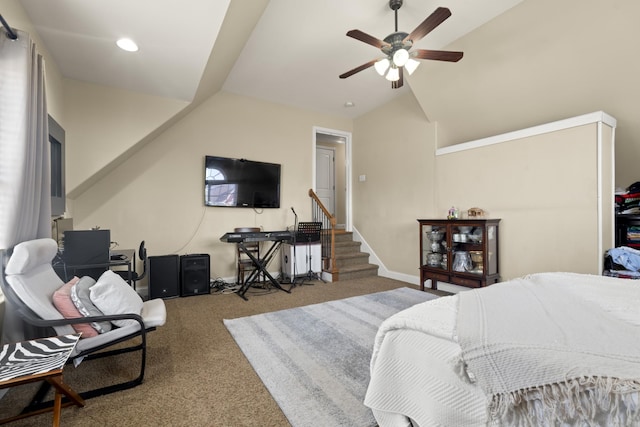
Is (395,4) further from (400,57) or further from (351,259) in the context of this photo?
(351,259)

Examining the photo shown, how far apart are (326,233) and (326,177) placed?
6.12ft

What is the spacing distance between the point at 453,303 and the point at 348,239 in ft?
14.2

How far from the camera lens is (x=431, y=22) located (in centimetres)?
215

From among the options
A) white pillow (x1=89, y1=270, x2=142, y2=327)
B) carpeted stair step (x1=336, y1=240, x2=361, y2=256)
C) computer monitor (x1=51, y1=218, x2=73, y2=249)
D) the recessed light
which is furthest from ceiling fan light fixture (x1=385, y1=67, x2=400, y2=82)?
computer monitor (x1=51, y1=218, x2=73, y2=249)

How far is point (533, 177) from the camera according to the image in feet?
9.89

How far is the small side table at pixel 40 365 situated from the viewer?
3.69 feet

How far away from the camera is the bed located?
0.75 meters

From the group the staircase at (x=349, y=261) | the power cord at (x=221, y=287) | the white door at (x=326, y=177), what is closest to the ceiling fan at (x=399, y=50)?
the staircase at (x=349, y=261)

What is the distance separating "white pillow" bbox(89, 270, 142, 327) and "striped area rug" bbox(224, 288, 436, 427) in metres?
0.88

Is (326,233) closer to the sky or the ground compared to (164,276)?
closer to the sky

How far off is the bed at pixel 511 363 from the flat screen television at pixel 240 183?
12.3 ft

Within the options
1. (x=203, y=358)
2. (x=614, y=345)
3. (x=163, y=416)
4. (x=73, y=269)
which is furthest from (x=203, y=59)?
(x=614, y=345)

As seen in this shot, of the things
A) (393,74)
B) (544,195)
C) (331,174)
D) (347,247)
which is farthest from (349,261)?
(393,74)

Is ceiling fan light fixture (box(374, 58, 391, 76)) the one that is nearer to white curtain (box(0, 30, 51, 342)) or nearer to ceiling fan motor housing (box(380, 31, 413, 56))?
ceiling fan motor housing (box(380, 31, 413, 56))
